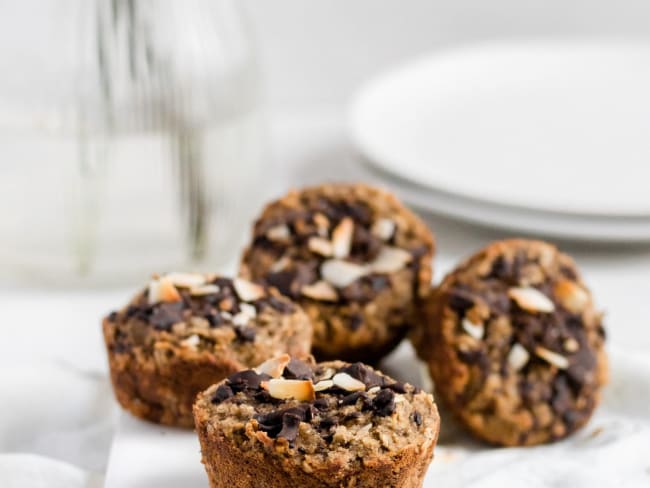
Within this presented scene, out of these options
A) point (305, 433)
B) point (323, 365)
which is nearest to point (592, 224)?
point (323, 365)

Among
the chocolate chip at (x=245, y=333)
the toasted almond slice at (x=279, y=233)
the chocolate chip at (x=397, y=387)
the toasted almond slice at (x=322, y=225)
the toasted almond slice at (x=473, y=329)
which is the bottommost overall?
the toasted almond slice at (x=473, y=329)

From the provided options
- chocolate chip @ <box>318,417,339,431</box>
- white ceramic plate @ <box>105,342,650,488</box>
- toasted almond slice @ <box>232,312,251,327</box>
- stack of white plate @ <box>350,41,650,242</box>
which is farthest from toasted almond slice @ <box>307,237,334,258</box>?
stack of white plate @ <box>350,41,650,242</box>

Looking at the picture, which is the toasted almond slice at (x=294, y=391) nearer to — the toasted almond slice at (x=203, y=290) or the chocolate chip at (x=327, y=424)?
the chocolate chip at (x=327, y=424)

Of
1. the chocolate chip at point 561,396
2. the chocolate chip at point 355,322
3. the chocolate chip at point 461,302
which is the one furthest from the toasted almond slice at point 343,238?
the chocolate chip at point 561,396

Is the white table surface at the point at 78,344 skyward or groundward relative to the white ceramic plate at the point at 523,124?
groundward

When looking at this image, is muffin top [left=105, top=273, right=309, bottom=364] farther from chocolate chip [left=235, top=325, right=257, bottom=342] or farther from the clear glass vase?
the clear glass vase
